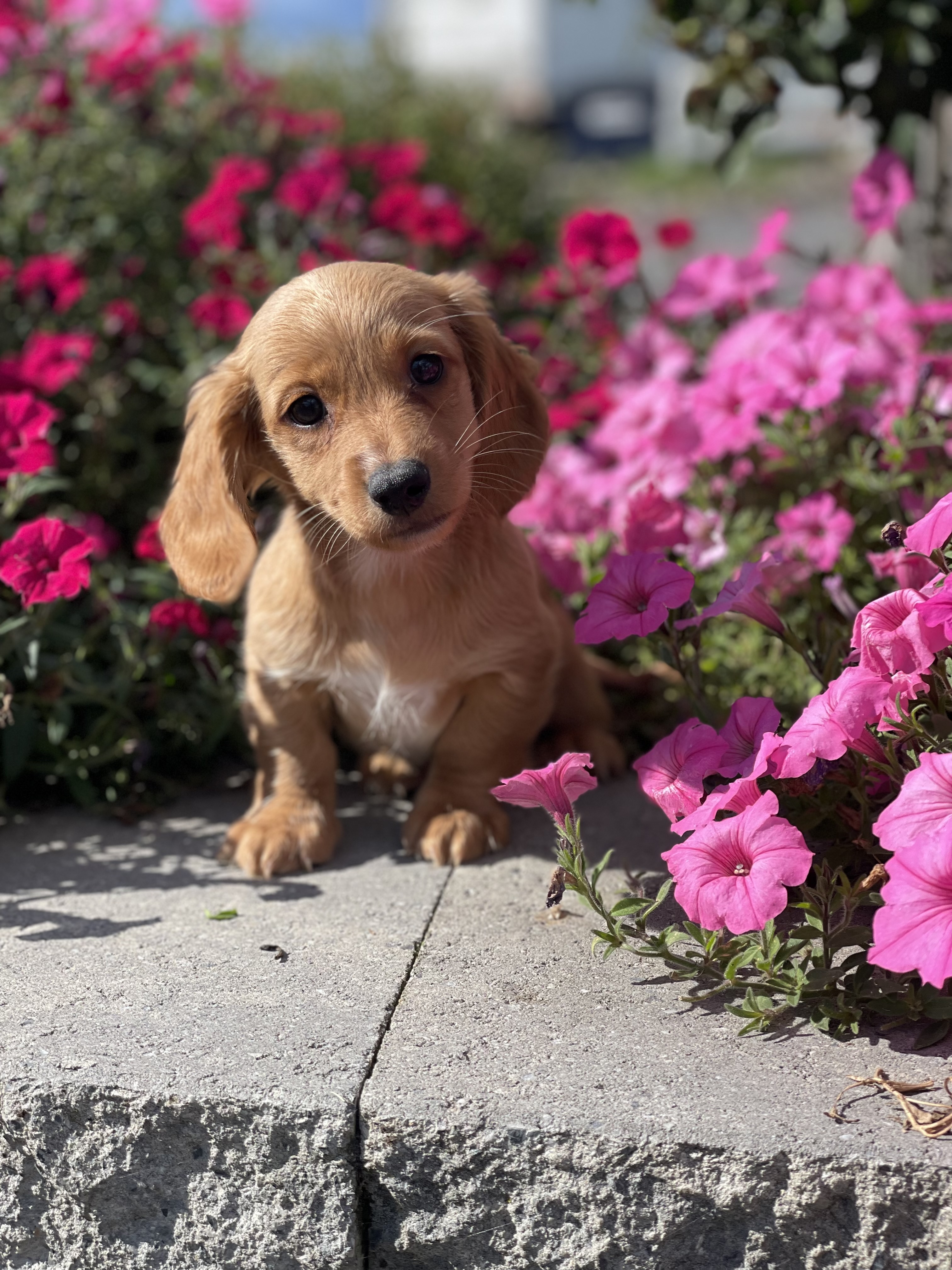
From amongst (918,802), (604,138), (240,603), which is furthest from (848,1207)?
(604,138)

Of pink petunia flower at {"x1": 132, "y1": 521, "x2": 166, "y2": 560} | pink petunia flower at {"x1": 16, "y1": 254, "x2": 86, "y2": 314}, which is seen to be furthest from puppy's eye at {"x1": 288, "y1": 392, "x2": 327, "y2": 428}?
pink petunia flower at {"x1": 16, "y1": 254, "x2": 86, "y2": 314}

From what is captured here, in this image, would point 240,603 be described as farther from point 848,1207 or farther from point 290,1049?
point 848,1207

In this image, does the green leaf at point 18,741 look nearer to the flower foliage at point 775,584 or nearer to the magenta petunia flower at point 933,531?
the flower foliage at point 775,584

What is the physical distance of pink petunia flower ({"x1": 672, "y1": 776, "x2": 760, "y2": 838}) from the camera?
78.8 inches

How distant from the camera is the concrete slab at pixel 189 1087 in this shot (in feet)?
6.21

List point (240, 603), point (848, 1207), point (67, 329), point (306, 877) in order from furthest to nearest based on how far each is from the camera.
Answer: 1. point (67, 329)
2. point (240, 603)
3. point (306, 877)
4. point (848, 1207)

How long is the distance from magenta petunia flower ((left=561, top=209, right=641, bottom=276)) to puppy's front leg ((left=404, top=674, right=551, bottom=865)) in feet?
7.04

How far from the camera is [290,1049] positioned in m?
1.99

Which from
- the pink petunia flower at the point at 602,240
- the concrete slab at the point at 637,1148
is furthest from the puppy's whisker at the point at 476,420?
the pink petunia flower at the point at 602,240

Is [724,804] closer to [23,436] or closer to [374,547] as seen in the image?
[374,547]

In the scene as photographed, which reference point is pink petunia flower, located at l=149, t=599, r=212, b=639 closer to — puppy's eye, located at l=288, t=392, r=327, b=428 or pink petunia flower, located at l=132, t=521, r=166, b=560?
pink petunia flower, located at l=132, t=521, r=166, b=560

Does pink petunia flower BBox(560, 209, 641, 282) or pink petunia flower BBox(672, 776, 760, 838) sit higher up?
pink petunia flower BBox(560, 209, 641, 282)

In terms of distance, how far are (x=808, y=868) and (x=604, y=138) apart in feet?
72.9

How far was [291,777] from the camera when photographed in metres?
2.77
